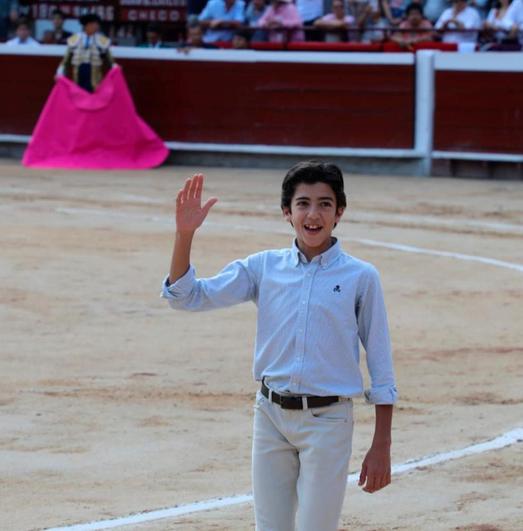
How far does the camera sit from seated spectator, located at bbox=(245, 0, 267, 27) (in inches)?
643

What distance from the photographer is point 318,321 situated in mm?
3361

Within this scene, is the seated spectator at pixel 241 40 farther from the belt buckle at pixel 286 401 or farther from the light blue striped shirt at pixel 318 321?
the belt buckle at pixel 286 401

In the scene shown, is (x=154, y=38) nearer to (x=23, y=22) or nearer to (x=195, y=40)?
(x=195, y=40)

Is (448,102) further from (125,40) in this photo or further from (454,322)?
(454,322)

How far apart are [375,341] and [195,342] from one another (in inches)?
170

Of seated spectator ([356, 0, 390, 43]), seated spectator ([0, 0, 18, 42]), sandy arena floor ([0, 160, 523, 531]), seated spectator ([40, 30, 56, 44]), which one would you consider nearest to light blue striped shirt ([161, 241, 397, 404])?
sandy arena floor ([0, 160, 523, 531])

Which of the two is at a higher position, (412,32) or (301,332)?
(301,332)

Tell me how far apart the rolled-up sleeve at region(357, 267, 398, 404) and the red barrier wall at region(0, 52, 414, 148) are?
12.6 m

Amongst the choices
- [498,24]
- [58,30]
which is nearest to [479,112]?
→ [498,24]

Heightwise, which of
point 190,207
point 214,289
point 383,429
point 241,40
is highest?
point 190,207

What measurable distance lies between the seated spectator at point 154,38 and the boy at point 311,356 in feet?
45.6

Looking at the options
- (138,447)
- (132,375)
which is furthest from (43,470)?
(132,375)

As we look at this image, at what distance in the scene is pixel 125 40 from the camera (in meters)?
17.8

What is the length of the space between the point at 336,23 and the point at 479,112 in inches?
71.8
